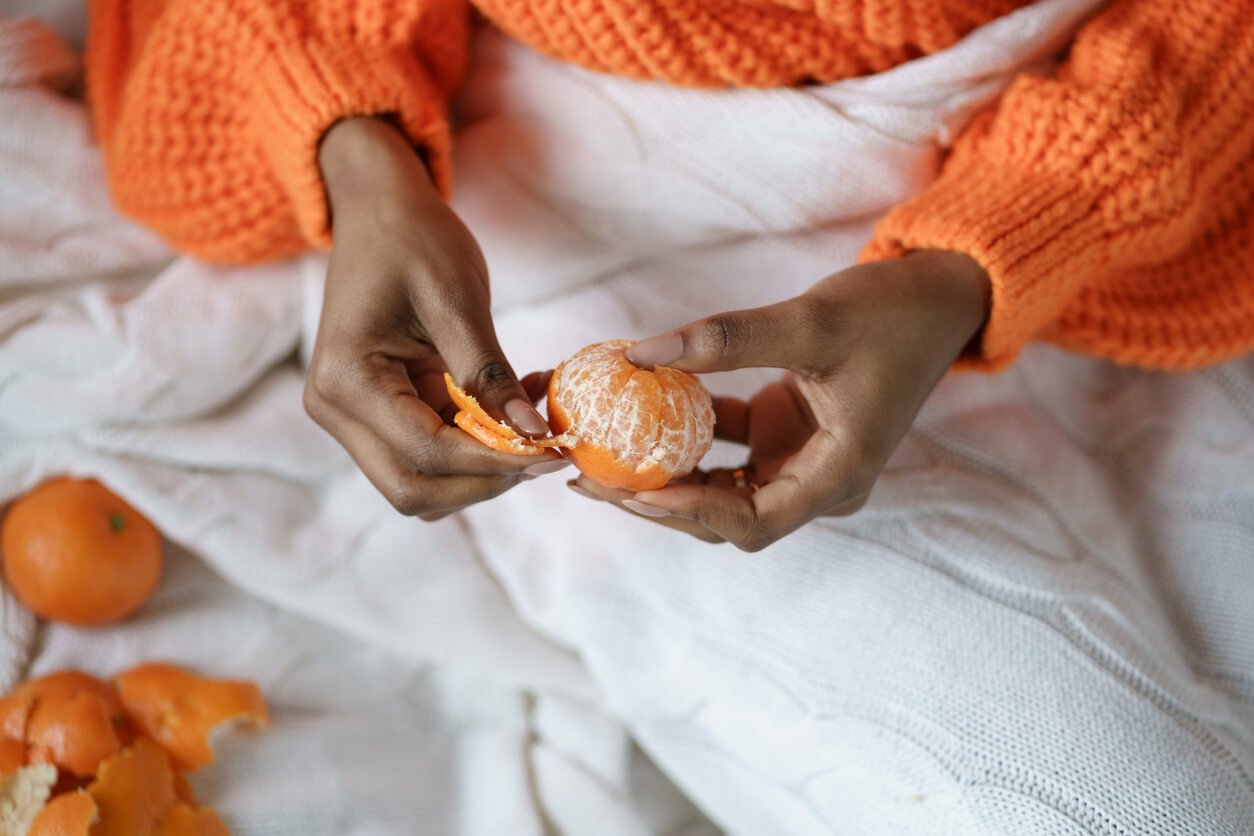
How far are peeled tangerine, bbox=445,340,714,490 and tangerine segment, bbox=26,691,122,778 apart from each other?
1.61 feet

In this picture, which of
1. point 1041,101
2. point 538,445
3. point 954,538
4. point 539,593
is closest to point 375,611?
point 539,593

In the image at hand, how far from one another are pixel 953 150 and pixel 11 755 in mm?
1071

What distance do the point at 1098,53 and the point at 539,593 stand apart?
78 cm

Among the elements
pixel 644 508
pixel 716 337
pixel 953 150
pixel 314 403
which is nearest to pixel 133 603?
pixel 314 403

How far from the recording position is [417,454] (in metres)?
0.76

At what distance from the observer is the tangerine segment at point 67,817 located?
0.84 metres

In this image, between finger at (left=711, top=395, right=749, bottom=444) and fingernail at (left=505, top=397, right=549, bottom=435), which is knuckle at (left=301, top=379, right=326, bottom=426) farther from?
finger at (left=711, top=395, right=749, bottom=444)

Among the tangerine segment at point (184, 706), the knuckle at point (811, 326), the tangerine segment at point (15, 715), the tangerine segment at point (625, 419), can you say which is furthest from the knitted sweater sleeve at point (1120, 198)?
the tangerine segment at point (15, 715)

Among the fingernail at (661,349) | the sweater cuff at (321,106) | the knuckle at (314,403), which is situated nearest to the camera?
the fingernail at (661,349)

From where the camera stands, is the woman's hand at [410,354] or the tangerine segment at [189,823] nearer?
the woman's hand at [410,354]

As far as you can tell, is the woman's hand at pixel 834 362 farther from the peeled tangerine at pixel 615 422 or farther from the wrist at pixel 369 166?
the wrist at pixel 369 166

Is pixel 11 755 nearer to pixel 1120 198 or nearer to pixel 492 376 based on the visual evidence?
pixel 492 376

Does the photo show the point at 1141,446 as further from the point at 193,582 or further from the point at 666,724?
the point at 193,582

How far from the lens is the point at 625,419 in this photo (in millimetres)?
742
